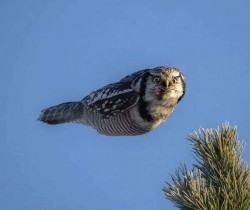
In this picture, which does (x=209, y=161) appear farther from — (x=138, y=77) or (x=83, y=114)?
(x=83, y=114)

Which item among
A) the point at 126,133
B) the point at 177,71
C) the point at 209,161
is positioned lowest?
the point at 209,161

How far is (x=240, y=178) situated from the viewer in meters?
2.98

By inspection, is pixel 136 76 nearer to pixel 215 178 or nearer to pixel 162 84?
pixel 162 84

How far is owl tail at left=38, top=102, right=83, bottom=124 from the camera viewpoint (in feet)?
29.0

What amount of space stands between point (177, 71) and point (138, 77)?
85 centimetres

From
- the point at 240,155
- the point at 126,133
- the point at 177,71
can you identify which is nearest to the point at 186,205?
the point at 240,155

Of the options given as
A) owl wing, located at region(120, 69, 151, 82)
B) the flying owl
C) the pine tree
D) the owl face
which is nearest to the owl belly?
the flying owl

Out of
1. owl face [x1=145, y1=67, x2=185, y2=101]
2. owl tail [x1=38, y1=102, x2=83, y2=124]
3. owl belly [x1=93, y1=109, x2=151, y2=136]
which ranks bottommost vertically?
owl belly [x1=93, y1=109, x2=151, y2=136]

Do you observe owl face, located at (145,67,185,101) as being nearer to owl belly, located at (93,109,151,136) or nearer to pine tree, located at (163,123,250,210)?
owl belly, located at (93,109,151,136)

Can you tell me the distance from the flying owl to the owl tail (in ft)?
0.94

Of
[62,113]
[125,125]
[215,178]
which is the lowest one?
[215,178]

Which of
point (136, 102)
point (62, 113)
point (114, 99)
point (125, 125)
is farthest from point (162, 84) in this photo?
point (62, 113)

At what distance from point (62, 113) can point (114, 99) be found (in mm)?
2010

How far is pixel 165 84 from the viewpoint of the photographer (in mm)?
6418
